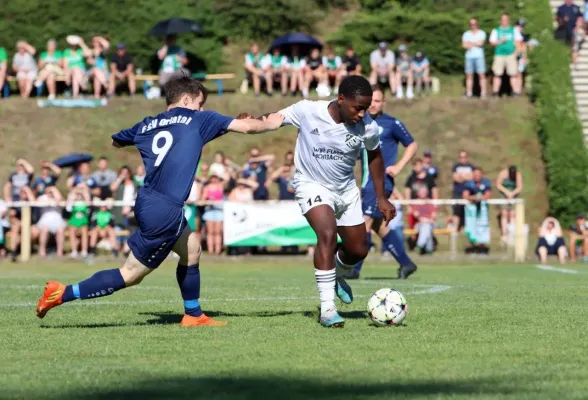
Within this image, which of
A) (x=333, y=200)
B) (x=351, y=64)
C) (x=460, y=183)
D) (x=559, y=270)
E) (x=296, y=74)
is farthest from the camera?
(x=296, y=74)

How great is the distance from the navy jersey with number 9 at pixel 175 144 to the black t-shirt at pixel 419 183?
1624 cm

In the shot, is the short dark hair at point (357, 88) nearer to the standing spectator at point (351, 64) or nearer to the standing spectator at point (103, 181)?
the standing spectator at point (103, 181)

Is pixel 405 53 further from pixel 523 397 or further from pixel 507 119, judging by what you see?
pixel 523 397

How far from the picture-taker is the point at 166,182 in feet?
→ 32.8

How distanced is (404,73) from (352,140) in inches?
867

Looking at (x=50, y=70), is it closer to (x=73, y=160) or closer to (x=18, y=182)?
(x=73, y=160)

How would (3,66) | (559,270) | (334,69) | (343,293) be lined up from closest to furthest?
(343,293) < (559,270) < (334,69) < (3,66)

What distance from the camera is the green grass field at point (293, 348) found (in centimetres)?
679

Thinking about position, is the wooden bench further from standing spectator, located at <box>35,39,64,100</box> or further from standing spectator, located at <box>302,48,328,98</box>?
standing spectator, located at <box>302,48,328,98</box>

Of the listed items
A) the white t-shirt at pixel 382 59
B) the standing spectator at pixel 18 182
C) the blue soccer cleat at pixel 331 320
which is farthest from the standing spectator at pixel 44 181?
the blue soccer cleat at pixel 331 320

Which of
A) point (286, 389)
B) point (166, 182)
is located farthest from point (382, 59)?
point (286, 389)

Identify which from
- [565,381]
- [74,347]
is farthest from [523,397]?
[74,347]

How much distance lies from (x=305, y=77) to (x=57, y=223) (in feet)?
29.7

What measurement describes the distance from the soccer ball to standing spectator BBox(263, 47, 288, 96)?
22.0 metres
